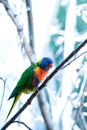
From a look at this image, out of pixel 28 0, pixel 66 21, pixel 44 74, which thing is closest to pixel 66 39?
pixel 66 21

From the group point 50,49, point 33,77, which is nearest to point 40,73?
point 33,77

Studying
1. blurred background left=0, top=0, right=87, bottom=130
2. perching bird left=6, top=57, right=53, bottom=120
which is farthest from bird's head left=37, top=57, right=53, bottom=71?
blurred background left=0, top=0, right=87, bottom=130

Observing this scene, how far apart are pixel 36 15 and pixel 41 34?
0.11m

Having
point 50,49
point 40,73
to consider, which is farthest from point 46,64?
point 50,49

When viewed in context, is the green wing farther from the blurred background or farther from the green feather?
the blurred background

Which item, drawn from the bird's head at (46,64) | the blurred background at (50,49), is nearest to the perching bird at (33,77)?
the bird's head at (46,64)

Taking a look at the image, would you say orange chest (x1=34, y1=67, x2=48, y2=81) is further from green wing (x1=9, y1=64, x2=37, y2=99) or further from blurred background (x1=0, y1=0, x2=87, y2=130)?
blurred background (x1=0, y1=0, x2=87, y2=130)

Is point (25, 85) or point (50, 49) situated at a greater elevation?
point (50, 49)

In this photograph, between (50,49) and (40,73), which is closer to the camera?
(40,73)

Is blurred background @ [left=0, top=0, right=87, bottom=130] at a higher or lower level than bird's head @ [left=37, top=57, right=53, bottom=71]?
higher

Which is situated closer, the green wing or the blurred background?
the green wing

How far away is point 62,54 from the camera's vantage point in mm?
1674

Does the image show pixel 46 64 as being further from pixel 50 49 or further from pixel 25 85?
pixel 50 49

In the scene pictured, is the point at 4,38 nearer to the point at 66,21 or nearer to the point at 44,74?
the point at 66,21
